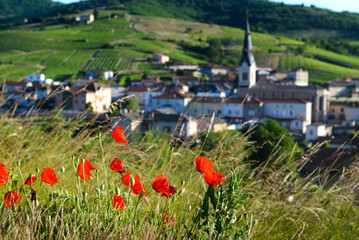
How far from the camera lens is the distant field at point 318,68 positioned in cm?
5578

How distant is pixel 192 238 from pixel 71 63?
5237cm

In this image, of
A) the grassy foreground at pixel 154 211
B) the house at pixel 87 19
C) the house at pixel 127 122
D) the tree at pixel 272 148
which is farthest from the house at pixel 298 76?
the grassy foreground at pixel 154 211

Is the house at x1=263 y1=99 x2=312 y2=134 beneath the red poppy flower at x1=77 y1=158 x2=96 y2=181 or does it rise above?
beneath

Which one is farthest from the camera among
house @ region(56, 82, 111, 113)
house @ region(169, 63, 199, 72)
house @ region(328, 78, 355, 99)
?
house @ region(169, 63, 199, 72)

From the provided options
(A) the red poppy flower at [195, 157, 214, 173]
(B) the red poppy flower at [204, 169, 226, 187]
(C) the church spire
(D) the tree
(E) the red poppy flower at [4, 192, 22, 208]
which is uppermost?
(A) the red poppy flower at [195, 157, 214, 173]

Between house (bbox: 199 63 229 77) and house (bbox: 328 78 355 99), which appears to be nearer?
house (bbox: 328 78 355 99)

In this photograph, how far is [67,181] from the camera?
2.00 metres

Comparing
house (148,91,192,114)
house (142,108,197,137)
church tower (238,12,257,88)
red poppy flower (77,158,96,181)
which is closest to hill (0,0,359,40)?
church tower (238,12,257,88)

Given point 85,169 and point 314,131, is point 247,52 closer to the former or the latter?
point 314,131

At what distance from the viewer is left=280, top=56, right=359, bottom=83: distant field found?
183 feet

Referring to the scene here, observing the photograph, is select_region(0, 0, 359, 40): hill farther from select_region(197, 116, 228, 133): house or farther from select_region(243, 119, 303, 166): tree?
select_region(197, 116, 228, 133): house

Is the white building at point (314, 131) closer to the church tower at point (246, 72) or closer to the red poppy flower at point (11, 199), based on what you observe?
the church tower at point (246, 72)

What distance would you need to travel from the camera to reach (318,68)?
57.8 metres

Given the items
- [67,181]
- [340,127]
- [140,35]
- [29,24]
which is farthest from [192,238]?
[29,24]
